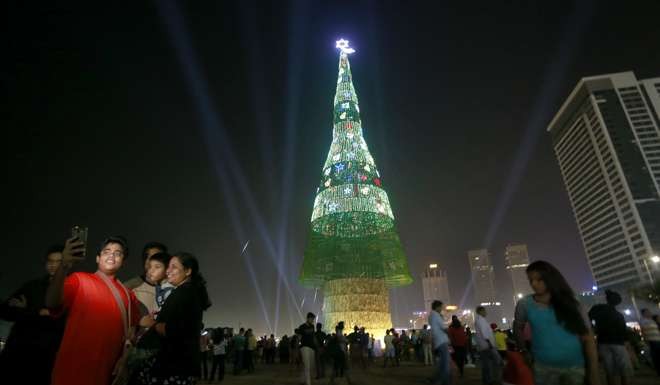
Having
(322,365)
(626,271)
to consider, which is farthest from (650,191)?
(322,365)

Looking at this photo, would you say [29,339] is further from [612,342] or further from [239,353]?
[239,353]

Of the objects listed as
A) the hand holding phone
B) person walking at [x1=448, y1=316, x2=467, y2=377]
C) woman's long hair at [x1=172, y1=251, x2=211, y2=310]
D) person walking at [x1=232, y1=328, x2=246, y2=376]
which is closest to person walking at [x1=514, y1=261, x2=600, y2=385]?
woman's long hair at [x1=172, y1=251, x2=211, y2=310]

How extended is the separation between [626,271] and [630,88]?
60343 mm

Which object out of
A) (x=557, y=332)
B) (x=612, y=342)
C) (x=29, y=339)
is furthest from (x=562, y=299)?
(x=29, y=339)

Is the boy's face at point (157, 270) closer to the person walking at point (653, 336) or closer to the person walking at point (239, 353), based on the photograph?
the person walking at point (653, 336)

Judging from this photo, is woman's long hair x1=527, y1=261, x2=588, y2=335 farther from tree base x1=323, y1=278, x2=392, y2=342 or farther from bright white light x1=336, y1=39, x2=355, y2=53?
bright white light x1=336, y1=39, x2=355, y2=53

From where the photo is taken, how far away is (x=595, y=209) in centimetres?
12362

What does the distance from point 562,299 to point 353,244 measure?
25.6 metres

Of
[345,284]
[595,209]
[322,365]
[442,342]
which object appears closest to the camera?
[442,342]

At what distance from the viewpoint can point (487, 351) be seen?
306 inches

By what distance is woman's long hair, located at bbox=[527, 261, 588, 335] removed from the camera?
9.63ft

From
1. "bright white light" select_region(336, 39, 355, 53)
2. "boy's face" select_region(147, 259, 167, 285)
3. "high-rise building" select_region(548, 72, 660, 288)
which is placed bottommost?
"boy's face" select_region(147, 259, 167, 285)

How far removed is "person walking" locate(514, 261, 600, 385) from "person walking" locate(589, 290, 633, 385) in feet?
11.7

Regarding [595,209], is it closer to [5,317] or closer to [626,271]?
[626,271]
